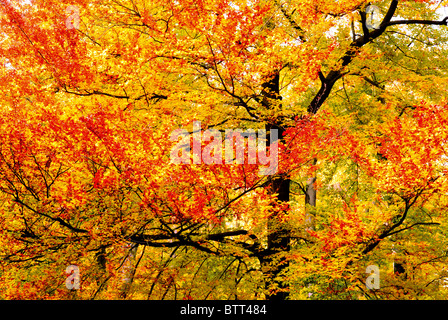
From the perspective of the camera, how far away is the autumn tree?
6660 mm

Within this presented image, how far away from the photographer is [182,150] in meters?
6.67

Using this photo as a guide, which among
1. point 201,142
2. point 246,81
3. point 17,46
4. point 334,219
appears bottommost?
point 334,219

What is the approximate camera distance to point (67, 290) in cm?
808

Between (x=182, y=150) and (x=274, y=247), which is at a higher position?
(x=182, y=150)

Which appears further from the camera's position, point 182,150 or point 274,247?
point 274,247

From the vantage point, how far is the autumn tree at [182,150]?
6.66 meters

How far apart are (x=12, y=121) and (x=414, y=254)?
30.6ft

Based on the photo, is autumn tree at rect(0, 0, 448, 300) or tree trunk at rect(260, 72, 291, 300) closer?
autumn tree at rect(0, 0, 448, 300)

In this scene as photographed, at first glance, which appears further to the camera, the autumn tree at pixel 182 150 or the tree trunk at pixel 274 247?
the tree trunk at pixel 274 247
